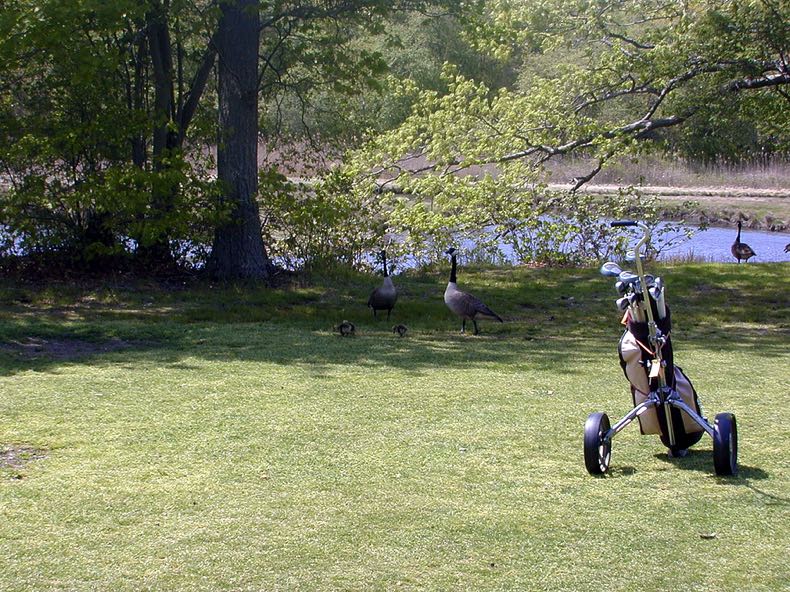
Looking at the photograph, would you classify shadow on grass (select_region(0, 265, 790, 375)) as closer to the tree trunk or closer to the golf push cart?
the tree trunk

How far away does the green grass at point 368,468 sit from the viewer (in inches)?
186

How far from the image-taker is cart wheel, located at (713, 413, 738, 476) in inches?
233

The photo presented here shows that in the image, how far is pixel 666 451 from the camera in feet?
22.1

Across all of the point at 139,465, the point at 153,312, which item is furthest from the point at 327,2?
the point at 139,465

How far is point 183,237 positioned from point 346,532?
11458 mm

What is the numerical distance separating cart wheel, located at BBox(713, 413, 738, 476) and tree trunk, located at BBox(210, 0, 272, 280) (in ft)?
34.7

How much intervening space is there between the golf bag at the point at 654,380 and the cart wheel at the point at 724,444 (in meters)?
0.32

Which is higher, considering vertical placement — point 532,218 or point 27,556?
point 532,218

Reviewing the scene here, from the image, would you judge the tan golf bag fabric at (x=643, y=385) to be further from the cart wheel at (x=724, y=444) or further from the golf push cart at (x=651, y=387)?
the cart wheel at (x=724, y=444)

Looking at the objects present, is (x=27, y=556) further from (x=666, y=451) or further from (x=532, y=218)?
(x=532, y=218)

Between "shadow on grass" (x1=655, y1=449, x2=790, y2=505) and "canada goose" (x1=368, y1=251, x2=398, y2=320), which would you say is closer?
"shadow on grass" (x1=655, y1=449, x2=790, y2=505)

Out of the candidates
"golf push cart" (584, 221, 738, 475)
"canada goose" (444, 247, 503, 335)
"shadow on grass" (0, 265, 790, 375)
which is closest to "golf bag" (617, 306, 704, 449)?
"golf push cart" (584, 221, 738, 475)

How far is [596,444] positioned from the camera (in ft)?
19.8

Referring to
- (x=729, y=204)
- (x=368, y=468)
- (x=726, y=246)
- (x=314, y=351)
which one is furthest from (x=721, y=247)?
(x=368, y=468)
